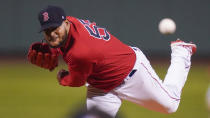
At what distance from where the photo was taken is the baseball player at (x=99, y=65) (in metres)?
4.00

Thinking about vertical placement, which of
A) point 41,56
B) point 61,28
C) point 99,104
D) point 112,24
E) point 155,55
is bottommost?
point 155,55

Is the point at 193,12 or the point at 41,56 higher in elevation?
the point at 41,56

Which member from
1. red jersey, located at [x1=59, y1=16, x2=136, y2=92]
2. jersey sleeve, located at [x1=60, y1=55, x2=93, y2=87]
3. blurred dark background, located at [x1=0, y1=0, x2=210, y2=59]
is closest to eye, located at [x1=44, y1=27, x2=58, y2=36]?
red jersey, located at [x1=59, y1=16, x2=136, y2=92]

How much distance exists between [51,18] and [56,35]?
0.18 m

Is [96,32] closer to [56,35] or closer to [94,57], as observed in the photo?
[94,57]

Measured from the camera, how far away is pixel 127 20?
41.6ft

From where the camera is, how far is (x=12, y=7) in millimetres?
12578

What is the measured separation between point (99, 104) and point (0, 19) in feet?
29.6

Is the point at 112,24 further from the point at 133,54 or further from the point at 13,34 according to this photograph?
the point at 133,54

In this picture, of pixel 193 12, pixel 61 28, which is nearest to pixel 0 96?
pixel 61 28

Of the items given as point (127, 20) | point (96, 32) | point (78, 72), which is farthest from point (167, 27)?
point (127, 20)

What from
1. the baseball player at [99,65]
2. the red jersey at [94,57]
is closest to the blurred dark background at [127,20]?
the baseball player at [99,65]

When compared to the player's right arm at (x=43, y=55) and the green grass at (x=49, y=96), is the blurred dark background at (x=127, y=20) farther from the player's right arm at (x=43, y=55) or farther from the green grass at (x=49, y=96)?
the player's right arm at (x=43, y=55)

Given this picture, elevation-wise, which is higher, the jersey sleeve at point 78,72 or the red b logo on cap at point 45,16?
the red b logo on cap at point 45,16
